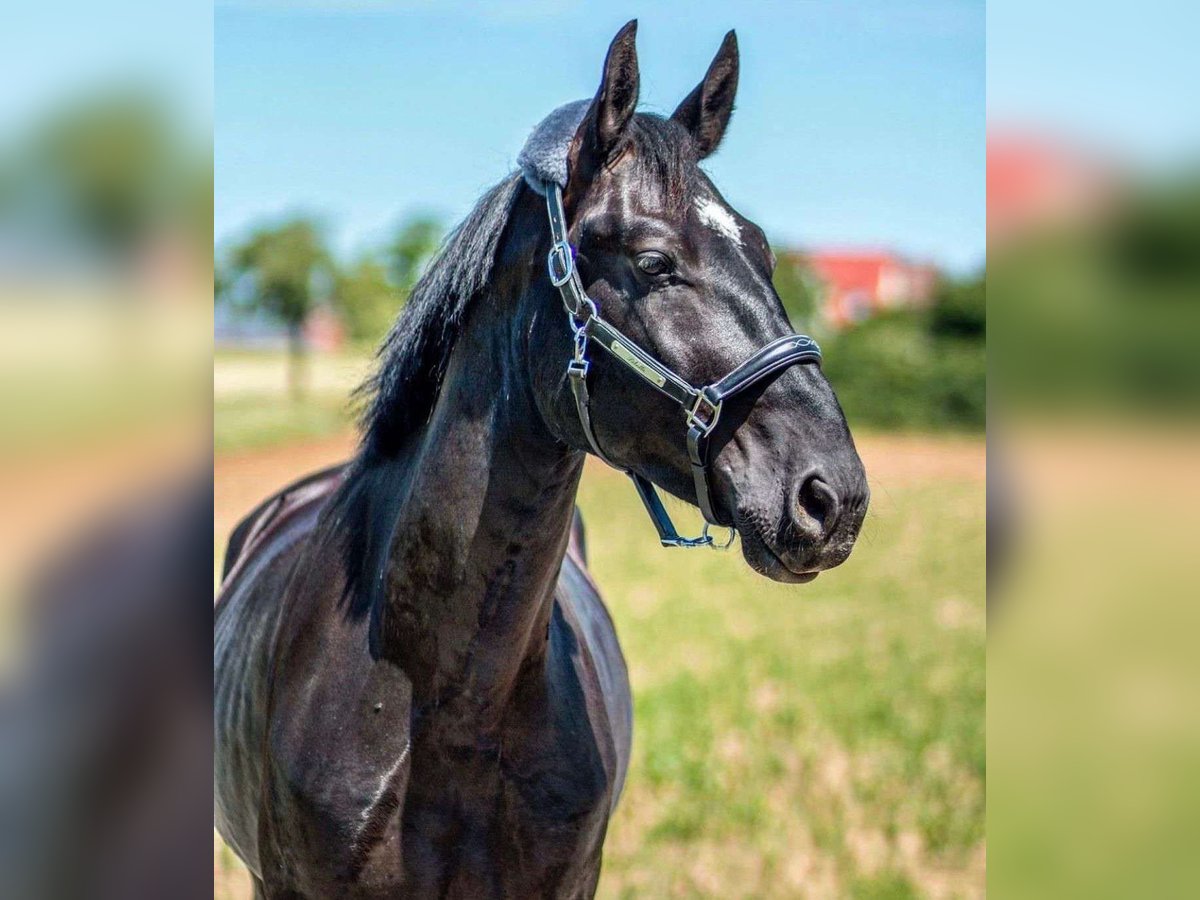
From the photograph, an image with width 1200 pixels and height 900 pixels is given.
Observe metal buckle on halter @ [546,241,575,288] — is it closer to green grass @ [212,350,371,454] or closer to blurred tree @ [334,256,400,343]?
green grass @ [212,350,371,454]

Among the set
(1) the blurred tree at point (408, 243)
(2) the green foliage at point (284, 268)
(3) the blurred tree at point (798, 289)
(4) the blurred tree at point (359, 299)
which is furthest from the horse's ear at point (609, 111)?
(1) the blurred tree at point (408, 243)

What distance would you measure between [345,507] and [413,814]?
713 mm

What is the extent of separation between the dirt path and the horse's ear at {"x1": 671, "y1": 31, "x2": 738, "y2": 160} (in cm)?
1258

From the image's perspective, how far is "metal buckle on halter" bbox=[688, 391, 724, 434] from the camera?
6.13 feet

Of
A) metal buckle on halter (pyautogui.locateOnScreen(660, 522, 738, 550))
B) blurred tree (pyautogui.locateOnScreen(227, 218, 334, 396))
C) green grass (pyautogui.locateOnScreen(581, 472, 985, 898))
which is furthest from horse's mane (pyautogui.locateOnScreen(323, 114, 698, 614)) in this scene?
blurred tree (pyautogui.locateOnScreen(227, 218, 334, 396))

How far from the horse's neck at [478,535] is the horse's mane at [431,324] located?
69mm

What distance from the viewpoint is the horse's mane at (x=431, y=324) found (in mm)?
2242

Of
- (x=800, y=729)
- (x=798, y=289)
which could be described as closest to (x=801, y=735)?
(x=800, y=729)

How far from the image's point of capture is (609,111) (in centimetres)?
202

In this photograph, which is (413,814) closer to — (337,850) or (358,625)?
(337,850)

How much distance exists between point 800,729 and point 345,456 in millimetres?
12197
